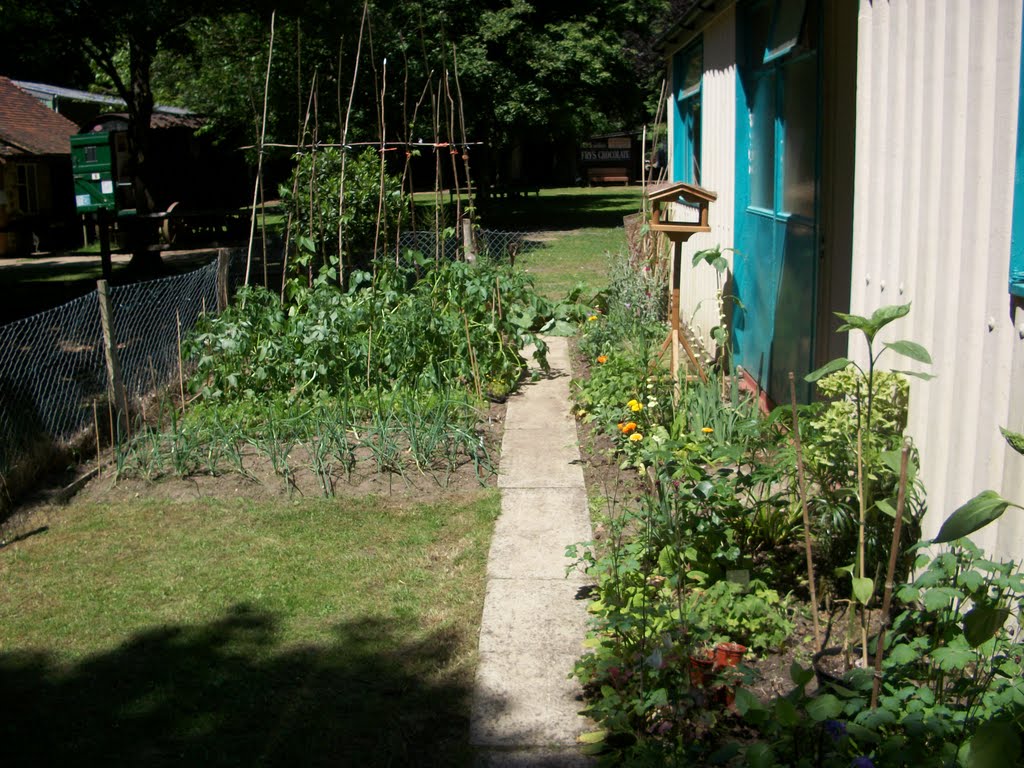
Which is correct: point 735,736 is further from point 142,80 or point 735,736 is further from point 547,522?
point 142,80

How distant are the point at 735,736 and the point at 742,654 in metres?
0.46

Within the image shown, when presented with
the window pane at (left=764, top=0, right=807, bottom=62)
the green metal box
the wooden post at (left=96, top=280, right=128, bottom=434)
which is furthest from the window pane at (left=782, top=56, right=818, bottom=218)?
the green metal box

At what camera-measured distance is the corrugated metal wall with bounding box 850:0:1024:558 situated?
10.7 feet

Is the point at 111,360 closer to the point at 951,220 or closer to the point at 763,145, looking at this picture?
the point at 763,145

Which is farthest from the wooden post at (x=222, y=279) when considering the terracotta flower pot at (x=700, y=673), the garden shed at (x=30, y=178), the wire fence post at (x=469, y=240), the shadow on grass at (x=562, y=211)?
the shadow on grass at (x=562, y=211)

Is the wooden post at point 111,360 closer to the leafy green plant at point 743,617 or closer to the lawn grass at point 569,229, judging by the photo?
the leafy green plant at point 743,617

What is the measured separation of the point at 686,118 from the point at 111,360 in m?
7.48

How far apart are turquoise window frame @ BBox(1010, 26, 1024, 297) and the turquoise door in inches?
111

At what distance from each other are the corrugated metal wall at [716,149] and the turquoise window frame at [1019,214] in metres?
5.08

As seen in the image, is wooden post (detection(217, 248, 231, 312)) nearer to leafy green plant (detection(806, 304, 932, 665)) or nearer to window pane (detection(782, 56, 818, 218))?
window pane (detection(782, 56, 818, 218))

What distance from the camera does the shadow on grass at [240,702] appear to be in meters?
3.64

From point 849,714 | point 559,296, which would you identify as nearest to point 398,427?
point 849,714

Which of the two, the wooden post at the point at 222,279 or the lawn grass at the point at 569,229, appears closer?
the wooden post at the point at 222,279

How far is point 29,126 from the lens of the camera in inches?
937
